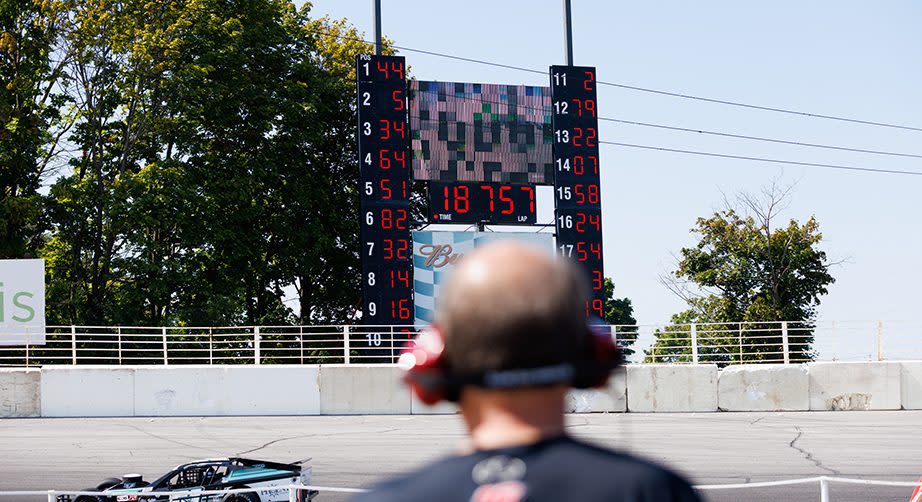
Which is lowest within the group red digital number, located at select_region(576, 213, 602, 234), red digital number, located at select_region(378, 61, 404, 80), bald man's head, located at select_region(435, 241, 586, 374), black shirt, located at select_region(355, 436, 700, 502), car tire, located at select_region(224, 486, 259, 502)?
car tire, located at select_region(224, 486, 259, 502)

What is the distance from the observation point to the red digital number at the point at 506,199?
3039 centimetres

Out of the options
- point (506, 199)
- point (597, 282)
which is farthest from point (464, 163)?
point (597, 282)

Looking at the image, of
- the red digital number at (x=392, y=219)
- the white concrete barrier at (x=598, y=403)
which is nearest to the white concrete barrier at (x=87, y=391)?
the red digital number at (x=392, y=219)

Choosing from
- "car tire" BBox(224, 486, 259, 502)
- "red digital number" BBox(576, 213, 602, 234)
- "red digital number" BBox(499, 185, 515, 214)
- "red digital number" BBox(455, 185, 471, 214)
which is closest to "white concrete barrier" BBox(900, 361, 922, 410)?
"red digital number" BBox(576, 213, 602, 234)

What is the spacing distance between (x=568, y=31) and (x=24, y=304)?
A: 16.7 meters

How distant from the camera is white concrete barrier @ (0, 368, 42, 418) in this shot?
2747cm

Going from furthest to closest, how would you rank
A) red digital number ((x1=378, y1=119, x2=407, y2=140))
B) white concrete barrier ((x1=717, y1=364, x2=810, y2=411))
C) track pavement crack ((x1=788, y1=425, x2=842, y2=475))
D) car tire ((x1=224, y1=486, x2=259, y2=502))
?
red digital number ((x1=378, y1=119, x2=407, y2=140))
white concrete barrier ((x1=717, y1=364, x2=810, y2=411))
track pavement crack ((x1=788, y1=425, x2=842, y2=475))
car tire ((x1=224, y1=486, x2=259, y2=502))

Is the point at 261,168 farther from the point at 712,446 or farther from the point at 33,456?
the point at 712,446

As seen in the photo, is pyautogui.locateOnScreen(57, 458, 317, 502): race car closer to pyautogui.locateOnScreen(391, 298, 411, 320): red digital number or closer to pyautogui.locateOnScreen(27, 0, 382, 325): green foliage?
pyautogui.locateOnScreen(391, 298, 411, 320): red digital number

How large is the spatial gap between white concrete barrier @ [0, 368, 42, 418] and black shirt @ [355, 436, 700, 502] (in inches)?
1098

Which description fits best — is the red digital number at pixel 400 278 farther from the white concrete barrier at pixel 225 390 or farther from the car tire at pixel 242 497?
the car tire at pixel 242 497

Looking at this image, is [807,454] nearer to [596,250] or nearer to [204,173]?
[596,250]

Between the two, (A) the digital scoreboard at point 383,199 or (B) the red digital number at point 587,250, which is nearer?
(A) the digital scoreboard at point 383,199

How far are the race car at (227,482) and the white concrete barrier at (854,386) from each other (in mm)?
17638
